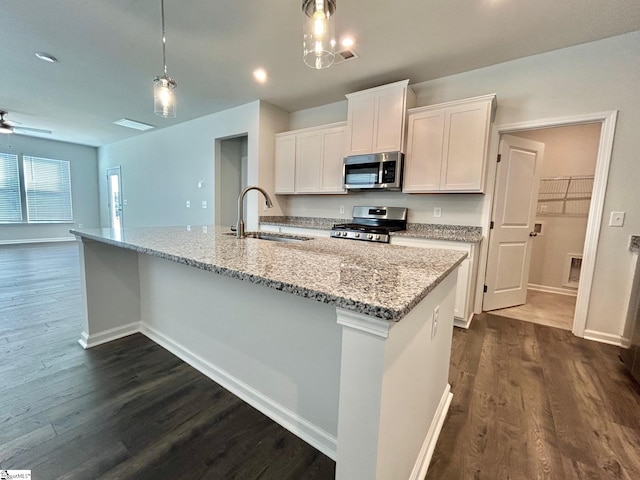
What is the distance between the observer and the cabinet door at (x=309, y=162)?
3.69 meters

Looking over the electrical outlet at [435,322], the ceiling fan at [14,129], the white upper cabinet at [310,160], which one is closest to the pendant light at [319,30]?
the electrical outlet at [435,322]

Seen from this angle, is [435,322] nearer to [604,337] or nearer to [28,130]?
[604,337]

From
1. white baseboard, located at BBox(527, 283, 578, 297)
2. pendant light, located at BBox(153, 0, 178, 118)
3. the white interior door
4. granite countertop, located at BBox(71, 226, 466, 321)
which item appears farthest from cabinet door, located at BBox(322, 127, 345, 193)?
white baseboard, located at BBox(527, 283, 578, 297)

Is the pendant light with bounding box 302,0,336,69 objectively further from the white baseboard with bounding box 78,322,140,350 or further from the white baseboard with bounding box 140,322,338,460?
the white baseboard with bounding box 78,322,140,350

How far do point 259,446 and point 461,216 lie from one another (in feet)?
9.26

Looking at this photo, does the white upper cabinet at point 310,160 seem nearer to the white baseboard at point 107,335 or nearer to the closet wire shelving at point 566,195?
the white baseboard at point 107,335

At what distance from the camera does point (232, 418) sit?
142 cm

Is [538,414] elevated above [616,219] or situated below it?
below

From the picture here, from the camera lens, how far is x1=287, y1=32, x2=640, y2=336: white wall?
7.33 ft

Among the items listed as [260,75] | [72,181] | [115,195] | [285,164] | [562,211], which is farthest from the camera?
[72,181]

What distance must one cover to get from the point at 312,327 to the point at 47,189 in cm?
912

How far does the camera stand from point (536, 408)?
5.14 ft

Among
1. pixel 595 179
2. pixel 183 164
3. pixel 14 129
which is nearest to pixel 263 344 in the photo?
pixel 595 179

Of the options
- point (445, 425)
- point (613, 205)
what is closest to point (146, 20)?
point (445, 425)
